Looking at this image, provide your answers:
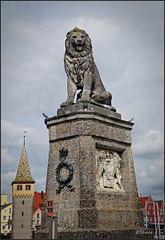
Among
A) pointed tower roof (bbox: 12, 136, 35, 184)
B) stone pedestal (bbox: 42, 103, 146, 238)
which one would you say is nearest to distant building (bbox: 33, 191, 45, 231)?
pointed tower roof (bbox: 12, 136, 35, 184)

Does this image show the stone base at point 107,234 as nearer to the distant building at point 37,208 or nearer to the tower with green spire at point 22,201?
the tower with green spire at point 22,201

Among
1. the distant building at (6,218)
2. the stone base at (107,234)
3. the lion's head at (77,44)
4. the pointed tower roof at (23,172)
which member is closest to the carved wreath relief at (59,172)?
the stone base at (107,234)

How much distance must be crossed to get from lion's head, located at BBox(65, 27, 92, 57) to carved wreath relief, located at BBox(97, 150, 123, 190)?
3543mm

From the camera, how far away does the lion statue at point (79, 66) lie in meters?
11.5

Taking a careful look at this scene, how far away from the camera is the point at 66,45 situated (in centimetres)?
1168

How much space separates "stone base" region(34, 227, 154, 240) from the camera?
9.00 m

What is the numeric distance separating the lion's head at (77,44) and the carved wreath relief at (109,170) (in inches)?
140

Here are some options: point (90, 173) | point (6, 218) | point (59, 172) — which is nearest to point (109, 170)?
point (90, 173)

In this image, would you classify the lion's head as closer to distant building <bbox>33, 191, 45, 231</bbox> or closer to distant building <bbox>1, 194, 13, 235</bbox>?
distant building <bbox>33, 191, 45, 231</bbox>

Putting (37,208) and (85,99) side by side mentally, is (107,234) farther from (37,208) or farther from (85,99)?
(37,208)

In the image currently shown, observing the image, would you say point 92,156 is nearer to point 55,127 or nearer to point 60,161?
point 60,161

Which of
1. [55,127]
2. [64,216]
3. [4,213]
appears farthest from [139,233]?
[4,213]

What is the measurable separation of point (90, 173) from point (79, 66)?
3.85 metres

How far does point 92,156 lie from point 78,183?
0.91 metres
